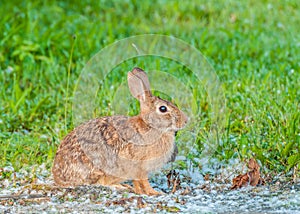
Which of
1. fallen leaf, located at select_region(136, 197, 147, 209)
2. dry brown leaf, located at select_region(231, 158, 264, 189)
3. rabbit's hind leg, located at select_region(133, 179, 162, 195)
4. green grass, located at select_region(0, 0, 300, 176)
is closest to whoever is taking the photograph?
fallen leaf, located at select_region(136, 197, 147, 209)

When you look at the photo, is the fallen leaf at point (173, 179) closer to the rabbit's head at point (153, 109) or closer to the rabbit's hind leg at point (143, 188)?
the rabbit's hind leg at point (143, 188)

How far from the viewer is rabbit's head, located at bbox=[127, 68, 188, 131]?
4688 mm

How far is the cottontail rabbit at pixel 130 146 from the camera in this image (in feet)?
15.5

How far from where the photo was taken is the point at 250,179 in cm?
496

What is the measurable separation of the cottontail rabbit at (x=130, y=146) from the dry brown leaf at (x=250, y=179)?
1.59 feet

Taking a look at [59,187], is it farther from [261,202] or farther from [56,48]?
[56,48]

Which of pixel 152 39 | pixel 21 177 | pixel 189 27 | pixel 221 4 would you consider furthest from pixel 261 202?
pixel 221 4

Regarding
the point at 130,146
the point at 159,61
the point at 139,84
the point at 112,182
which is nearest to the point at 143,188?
the point at 112,182

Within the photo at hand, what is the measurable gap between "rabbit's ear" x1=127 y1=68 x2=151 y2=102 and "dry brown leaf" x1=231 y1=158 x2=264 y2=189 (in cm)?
86

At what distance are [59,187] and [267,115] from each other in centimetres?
181

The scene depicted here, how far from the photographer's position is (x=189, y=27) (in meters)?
8.38

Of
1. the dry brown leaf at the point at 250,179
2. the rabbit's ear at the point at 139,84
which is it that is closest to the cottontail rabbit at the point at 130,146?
the rabbit's ear at the point at 139,84

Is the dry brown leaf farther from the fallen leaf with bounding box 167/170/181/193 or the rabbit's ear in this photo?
the rabbit's ear

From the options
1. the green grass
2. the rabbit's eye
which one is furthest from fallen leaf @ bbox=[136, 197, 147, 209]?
the green grass
